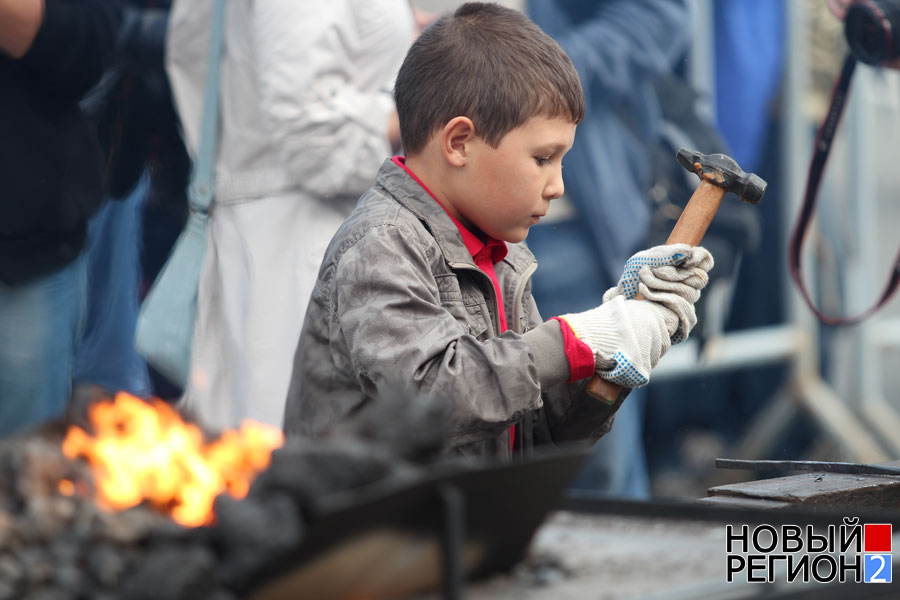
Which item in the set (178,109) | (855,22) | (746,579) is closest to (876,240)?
(855,22)

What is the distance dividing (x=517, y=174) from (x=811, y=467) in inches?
32.4

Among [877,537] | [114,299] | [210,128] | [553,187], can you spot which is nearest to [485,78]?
[553,187]

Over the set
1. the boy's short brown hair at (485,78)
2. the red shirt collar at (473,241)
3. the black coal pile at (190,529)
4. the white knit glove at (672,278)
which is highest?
the boy's short brown hair at (485,78)

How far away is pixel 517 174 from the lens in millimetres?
2010

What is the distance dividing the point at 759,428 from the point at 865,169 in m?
1.37

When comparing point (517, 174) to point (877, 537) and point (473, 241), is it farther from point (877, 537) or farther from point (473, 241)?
point (877, 537)

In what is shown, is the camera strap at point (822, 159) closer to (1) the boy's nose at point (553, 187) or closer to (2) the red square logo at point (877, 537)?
(1) the boy's nose at point (553, 187)

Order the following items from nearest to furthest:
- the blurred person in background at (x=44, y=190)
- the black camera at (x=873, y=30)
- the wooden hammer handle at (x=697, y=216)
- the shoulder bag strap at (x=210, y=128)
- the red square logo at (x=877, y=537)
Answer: the red square logo at (x=877, y=537) → the wooden hammer handle at (x=697, y=216) → the blurred person in background at (x=44, y=190) → the shoulder bag strap at (x=210, y=128) → the black camera at (x=873, y=30)

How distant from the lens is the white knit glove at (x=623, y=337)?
73.9 inches

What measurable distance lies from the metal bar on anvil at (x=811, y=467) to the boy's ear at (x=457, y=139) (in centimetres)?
77

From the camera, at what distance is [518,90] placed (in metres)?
2.00

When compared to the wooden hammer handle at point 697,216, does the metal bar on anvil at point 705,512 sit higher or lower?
lower

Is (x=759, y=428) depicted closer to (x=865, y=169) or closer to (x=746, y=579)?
(x=865, y=169)

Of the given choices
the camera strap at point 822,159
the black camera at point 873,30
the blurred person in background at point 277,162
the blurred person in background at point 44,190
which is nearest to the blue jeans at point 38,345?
the blurred person in background at point 44,190
